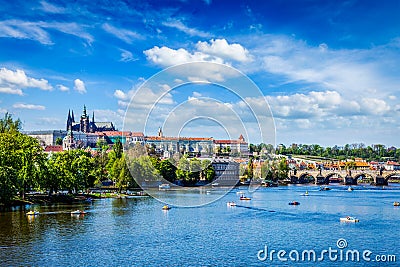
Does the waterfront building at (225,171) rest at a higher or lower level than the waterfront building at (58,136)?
lower

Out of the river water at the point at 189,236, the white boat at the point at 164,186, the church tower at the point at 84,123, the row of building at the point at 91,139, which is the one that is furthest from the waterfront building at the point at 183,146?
the church tower at the point at 84,123

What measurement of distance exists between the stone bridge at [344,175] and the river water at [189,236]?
49.4 metres

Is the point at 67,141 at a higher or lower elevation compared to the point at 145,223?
higher

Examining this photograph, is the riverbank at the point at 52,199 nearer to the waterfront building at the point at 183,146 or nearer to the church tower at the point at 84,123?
the waterfront building at the point at 183,146

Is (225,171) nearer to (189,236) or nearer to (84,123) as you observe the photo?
(189,236)

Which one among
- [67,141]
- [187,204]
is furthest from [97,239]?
[67,141]

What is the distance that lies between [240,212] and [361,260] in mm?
15983

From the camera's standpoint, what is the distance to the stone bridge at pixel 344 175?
82312 millimetres

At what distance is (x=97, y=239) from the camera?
22812 mm

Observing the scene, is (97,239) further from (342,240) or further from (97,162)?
(97,162)

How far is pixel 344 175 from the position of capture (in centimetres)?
8438

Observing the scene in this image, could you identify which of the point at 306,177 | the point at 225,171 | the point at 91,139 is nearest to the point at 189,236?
the point at 225,171

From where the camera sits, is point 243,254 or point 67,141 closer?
point 243,254

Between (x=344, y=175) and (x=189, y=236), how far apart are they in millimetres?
65882
